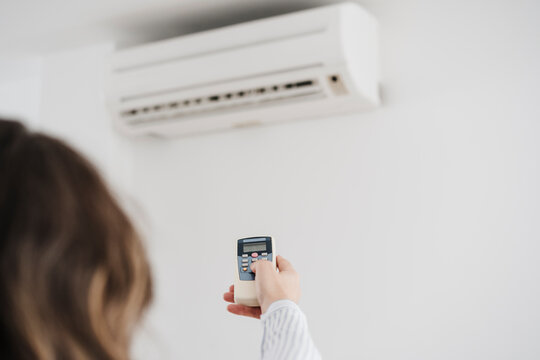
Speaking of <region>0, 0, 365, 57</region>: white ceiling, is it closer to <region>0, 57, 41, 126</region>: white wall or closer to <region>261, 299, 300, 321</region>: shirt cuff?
<region>0, 57, 41, 126</region>: white wall

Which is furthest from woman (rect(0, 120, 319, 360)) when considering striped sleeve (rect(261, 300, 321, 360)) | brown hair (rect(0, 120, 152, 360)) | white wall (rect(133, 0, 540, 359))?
white wall (rect(133, 0, 540, 359))

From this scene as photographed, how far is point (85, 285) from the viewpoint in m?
0.57

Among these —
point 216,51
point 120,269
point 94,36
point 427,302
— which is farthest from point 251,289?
point 94,36

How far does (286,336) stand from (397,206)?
103 cm

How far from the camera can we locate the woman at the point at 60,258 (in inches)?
21.8

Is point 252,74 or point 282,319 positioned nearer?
point 282,319

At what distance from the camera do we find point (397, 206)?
5.87ft

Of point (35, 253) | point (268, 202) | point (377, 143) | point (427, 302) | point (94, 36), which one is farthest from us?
point (94, 36)

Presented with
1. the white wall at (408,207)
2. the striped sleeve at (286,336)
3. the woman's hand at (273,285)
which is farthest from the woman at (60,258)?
the white wall at (408,207)

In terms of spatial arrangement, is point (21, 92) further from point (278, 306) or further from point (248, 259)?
point (278, 306)

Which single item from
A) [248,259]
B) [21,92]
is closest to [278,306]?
[248,259]

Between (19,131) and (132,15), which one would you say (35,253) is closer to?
(19,131)

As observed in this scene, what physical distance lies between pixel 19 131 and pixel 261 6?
1.38 meters

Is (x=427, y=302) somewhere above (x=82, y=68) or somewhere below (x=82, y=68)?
below
